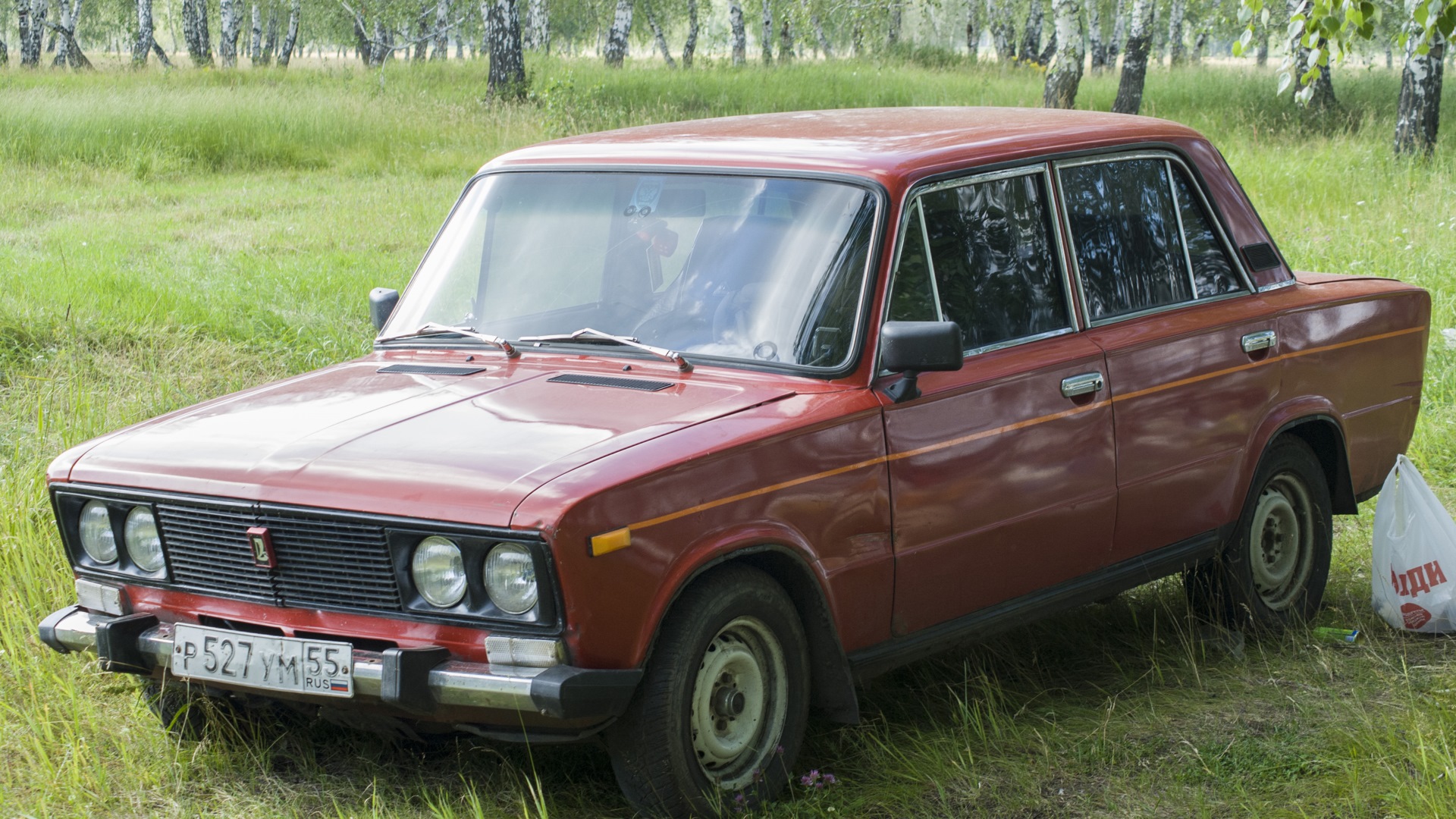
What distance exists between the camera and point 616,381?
160 inches

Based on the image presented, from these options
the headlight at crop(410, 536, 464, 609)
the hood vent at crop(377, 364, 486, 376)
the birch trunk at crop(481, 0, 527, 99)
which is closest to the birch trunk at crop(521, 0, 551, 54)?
the birch trunk at crop(481, 0, 527, 99)

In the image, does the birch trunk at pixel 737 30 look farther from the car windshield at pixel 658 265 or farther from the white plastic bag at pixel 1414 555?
the car windshield at pixel 658 265

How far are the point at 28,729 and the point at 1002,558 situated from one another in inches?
114

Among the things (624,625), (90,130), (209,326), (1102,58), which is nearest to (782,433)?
(624,625)

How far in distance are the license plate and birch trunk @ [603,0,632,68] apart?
92.9 feet

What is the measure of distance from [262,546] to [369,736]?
99 centimetres

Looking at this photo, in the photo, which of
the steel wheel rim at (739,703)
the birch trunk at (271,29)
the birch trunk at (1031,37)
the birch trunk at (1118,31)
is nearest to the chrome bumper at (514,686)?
the steel wheel rim at (739,703)

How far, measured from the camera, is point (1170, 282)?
5.12m

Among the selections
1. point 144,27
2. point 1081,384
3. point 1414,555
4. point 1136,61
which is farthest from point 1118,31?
point 1081,384

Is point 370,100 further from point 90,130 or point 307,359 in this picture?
point 307,359

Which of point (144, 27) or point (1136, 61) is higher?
point (144, 27)

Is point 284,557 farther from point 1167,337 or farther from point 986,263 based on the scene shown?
point 1167,337

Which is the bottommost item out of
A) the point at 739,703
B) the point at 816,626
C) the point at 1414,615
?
the point at 1414,615

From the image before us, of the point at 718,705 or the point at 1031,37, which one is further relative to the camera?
the point at 1031,37
